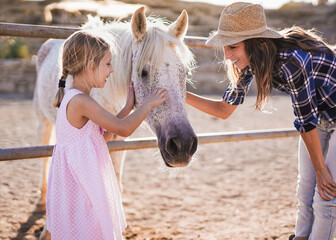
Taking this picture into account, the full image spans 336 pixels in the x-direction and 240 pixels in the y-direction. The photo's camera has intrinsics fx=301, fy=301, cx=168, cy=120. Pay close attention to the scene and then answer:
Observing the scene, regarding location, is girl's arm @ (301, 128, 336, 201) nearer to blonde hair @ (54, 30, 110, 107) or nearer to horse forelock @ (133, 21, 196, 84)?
horse forelock @ (133, 21, 196, 84)

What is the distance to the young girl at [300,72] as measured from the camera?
157cm

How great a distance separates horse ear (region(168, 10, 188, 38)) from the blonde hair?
22.3 inches

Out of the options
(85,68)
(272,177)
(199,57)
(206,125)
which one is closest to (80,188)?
(85,68)

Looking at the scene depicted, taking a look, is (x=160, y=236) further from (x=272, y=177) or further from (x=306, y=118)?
(x=272, y=177)

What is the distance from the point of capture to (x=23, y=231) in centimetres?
273

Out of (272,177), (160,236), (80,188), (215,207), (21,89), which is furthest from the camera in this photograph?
(21,89)

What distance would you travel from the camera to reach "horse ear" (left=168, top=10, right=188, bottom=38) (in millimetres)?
1954

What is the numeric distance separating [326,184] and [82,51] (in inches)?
58.4

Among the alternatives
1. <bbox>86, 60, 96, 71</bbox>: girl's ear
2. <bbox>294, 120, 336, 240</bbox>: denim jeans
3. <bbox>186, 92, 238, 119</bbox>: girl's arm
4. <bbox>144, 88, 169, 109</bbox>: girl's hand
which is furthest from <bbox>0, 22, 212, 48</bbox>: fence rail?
<bbox>294, 120, 336, 240</bbox>: denim jeans

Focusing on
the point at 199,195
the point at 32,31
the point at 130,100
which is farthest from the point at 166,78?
the point at 199,195

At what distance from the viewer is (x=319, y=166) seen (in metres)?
1.66

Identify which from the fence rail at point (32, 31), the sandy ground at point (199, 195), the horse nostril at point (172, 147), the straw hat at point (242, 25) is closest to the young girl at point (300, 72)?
the straw hat at point (242, 25)

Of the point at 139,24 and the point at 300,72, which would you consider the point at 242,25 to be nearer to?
the point at 300,72

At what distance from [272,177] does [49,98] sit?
3.21m
